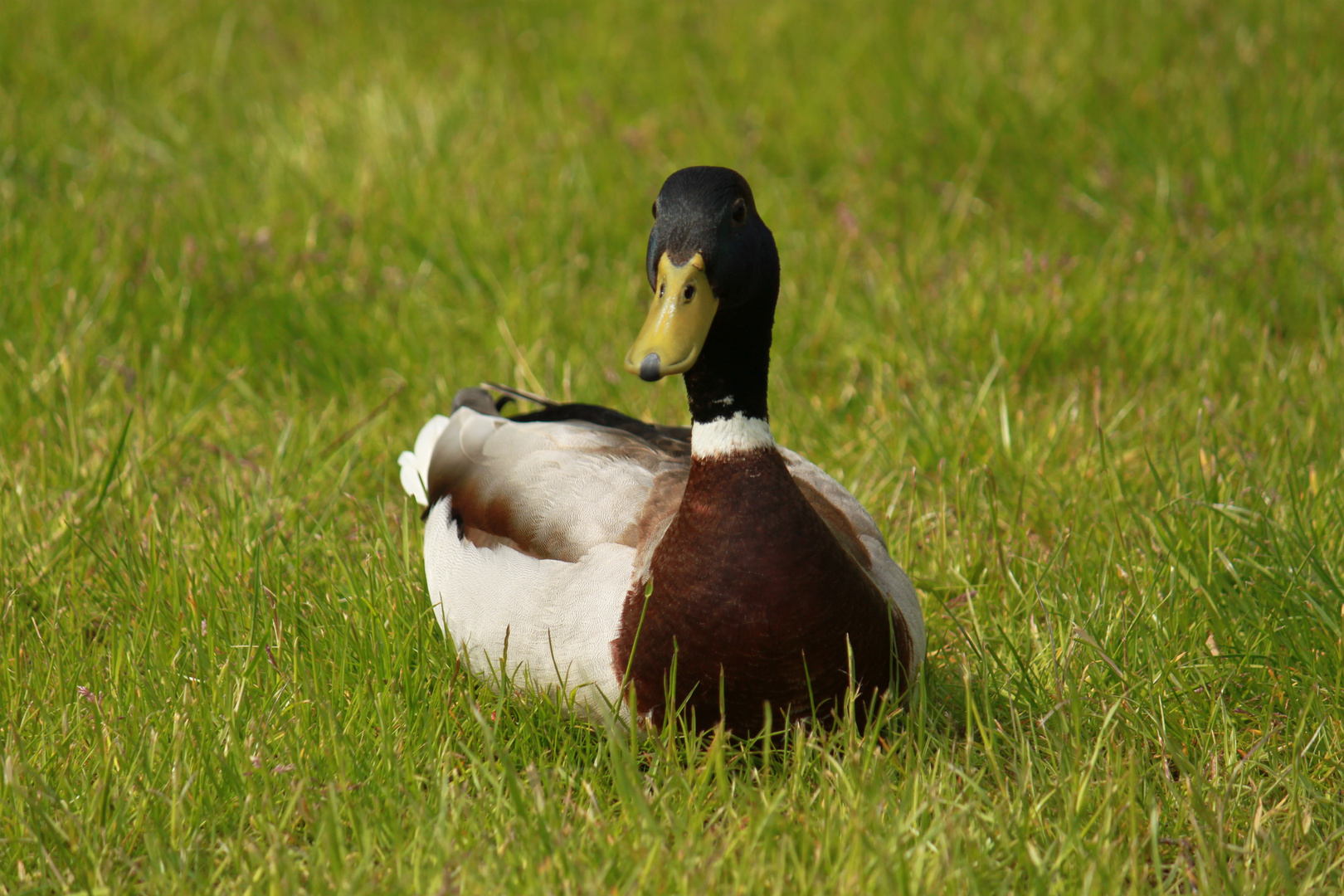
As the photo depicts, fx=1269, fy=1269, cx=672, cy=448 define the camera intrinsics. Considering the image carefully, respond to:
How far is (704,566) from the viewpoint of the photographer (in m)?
2.58

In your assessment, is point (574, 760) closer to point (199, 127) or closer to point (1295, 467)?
point (1295, 467)

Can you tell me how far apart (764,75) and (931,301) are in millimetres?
2536

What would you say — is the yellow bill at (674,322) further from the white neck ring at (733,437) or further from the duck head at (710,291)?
A: the white neck ring at (733,437)

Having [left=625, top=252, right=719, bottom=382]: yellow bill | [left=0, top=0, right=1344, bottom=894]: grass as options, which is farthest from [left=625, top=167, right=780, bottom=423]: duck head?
[left=0, top=0, right=1344, bottom=894]: grass

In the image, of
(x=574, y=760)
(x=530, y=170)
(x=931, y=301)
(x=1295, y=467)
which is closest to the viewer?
(x=574, y=760)

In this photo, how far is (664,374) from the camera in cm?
235

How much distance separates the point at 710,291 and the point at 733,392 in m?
0.29

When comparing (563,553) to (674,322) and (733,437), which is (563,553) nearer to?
(733,437)

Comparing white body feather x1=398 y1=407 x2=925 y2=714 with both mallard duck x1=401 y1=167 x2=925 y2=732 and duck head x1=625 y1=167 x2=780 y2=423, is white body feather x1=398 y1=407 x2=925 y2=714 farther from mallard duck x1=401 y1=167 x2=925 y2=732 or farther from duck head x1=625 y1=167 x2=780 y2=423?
duck head x1=625 y1=167 x2=780 y2=423

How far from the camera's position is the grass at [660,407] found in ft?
7.96

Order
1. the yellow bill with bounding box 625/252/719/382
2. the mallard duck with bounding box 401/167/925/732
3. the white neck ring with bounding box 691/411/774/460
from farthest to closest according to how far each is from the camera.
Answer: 1. the white neck ring with bounding box 691/411/774/460
2. the mallard duck with bounding box 401/167/925/732
3. the yellow bill with bounding box 625/252/719/382

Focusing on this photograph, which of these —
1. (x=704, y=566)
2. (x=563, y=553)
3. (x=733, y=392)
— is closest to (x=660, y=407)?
(x=563, y=553)

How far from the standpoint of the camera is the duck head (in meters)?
2.41

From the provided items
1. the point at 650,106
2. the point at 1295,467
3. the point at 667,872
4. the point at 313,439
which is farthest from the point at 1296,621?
the point at 650,106
